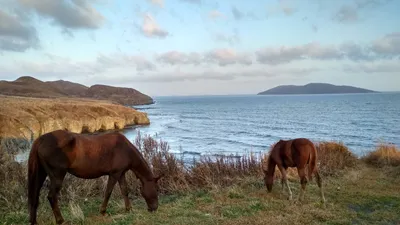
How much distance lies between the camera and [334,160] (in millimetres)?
16250

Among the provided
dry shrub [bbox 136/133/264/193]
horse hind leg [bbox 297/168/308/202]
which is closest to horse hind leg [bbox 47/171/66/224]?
dry shrub [bbox 136/133/264/193]

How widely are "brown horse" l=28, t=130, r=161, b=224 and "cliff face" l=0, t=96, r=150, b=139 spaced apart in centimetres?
2113

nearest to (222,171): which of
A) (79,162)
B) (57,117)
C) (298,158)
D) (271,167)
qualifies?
(271,167)

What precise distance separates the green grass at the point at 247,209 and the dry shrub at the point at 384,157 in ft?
23.5

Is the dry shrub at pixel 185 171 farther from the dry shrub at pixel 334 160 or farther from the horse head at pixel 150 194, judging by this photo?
the dry shrub at pixel 334 160

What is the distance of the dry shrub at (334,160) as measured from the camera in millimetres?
15148

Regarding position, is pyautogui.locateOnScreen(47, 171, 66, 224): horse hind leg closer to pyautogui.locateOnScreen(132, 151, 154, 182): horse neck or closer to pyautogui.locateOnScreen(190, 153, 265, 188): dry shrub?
pyautogui.locateOnScreen(132, 151, 154, 182): horse neck

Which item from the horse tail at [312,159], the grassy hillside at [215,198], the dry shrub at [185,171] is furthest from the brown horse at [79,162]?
the horse tail at [312,159]

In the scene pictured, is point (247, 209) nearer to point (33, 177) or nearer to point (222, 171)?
point (222, 171)

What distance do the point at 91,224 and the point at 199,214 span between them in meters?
2.40

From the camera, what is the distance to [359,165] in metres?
18.2

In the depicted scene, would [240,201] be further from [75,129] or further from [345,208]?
[75,129]

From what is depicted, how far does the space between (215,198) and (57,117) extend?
118ft

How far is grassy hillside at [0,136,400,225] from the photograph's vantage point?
766 cm
